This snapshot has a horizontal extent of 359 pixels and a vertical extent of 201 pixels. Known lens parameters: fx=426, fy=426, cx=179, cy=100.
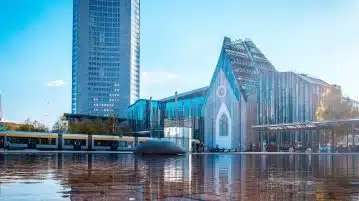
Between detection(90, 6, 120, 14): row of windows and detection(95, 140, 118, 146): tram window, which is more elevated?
detection(90, 6, 120, 14): row of windows

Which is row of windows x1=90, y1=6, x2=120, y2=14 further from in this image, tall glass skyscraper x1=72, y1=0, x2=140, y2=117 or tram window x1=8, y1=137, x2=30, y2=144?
tram window x1=8, y1=137, x2=30, y2=144

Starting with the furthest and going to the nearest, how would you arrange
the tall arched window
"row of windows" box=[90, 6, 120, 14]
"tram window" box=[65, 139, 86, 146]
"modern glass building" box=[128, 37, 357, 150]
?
"row of windows" box=[90, 6, 120, 14] → the tall arched window → "modern glass building" box=[128, 37, 357, 150] → "tram window" box=[65, 139, 86, 146]

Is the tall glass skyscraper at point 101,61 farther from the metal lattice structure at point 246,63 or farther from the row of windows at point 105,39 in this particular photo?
the metal lattice structure at point 246,63

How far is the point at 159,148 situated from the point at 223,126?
58879mm

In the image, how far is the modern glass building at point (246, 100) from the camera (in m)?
90.8

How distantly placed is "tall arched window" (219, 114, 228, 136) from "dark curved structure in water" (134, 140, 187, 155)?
56131 mm

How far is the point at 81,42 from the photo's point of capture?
7387 inches

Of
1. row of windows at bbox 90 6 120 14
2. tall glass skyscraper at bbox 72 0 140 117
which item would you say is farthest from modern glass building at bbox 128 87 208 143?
row of windows at bbox 90 6 120 14

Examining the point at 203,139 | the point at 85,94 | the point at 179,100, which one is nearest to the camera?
the point at 203,139

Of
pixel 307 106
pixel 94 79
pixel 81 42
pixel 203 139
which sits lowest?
pixel 203 139

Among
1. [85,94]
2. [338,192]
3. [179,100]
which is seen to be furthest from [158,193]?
[85,94]

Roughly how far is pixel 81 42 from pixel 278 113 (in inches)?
4661

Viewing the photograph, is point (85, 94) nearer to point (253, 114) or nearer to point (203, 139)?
point (203, 139)

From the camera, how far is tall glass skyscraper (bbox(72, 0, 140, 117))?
7303 inches
